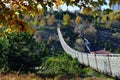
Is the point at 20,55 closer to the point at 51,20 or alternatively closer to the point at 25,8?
the point at 25,8

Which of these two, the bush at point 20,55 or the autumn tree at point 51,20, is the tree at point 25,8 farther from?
Result: the autumn tree at point 51,20

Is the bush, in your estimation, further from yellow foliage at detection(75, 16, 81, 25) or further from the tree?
yellow foliage at detection(75, 16, 81, 25)

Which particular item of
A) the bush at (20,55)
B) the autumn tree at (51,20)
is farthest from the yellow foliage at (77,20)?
the bush at (20,55)

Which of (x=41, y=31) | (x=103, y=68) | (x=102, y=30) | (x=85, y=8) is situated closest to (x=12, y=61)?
(x=103, y=68)

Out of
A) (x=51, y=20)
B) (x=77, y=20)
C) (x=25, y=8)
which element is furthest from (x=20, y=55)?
(x=51, y=20)

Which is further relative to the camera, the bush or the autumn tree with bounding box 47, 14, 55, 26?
the autumn tree with bounding box 47, 14, 55, 26

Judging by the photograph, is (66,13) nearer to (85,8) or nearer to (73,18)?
(73,18)

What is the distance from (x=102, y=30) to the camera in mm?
173625

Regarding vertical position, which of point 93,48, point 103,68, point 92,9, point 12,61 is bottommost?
point 93,48

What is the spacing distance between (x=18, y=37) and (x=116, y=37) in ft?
436

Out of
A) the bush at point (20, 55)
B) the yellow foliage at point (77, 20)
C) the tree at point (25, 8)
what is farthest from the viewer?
the yellow foliage at point (77, 20)

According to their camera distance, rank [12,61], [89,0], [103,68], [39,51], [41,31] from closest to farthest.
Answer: [89,0]
[12,61]
[39,51]
[103,68]
[41,31]

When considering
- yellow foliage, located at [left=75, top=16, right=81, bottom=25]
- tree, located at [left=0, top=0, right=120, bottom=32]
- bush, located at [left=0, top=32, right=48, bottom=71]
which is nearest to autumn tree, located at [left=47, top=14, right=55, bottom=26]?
yellow foliage, located at [left=75, top=16, right=81, bottom=25]

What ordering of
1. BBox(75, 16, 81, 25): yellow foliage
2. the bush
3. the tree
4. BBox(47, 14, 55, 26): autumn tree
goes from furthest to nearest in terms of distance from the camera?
1. BBox(47, 14, 55, 26): autumn tree
2. BBox(75, 16, 81, 25): yellow foliage
3. the bush
4. the tree
